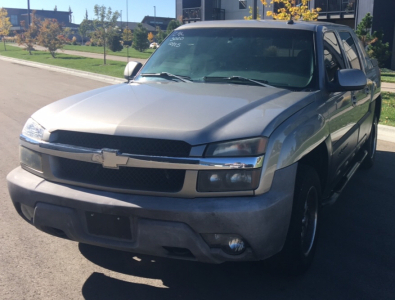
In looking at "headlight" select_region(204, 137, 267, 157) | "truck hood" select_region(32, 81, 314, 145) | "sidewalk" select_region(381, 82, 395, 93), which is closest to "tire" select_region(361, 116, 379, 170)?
"truck hood" select_region(32, 81, 314, 145)

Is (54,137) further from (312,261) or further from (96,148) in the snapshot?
(312,261)

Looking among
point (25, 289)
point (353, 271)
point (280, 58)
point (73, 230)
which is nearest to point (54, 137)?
point (73, 230)

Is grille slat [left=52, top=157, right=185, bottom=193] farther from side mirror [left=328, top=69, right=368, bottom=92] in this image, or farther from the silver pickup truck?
side mirror [left=328, top=69, right=368, bottom=92]

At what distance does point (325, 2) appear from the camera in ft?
93.6

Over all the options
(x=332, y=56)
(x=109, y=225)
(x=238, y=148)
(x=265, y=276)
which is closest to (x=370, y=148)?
(x=332, y=56)

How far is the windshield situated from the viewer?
4.26 meters

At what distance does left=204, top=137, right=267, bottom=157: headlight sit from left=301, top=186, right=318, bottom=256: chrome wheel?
31.8 inches

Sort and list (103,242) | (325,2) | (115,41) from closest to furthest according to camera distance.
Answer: (103,242), (325,2), (115,41)

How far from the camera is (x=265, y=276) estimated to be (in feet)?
11.9

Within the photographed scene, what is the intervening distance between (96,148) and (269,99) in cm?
134

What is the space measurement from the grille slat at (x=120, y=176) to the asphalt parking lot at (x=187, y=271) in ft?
2.63

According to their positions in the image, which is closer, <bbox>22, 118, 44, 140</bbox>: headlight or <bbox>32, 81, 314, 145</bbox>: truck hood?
<bbox>32, 81, 314, 145</bbox>: truck hood

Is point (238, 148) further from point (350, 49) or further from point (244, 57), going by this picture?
point (350, 49)

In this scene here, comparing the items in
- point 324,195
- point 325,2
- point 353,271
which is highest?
point 325,2
